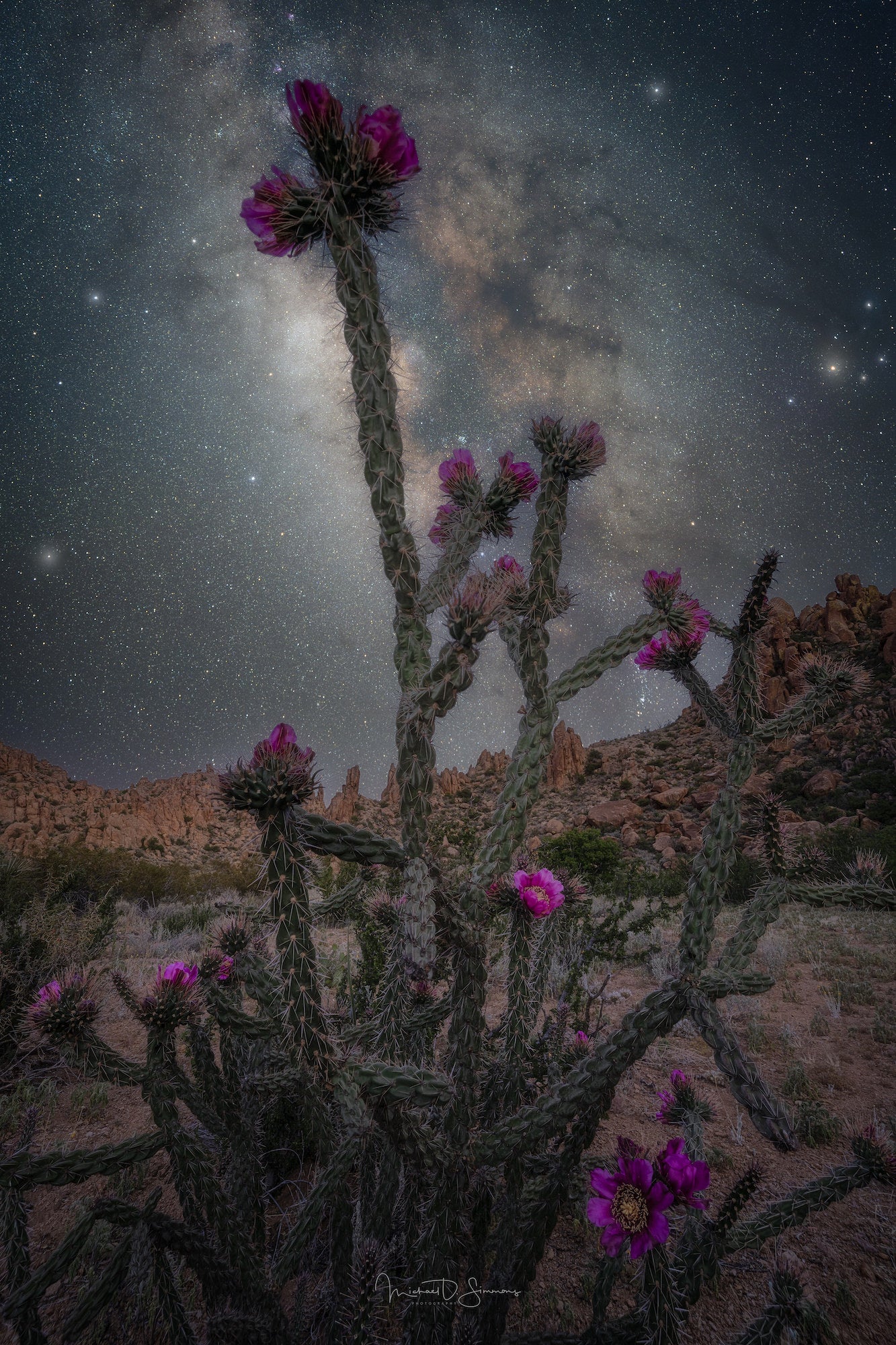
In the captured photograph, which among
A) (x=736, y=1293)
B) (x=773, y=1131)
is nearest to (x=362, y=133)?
(x=773, y=1131)

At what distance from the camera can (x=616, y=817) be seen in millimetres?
29109

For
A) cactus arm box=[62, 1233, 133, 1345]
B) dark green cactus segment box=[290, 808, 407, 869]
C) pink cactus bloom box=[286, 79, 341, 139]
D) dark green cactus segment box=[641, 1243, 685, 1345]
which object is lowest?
dark green cactus segment box=[641, 1243, 685, 1345]

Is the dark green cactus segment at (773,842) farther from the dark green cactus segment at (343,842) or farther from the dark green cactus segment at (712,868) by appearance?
the dark green cactus segment at (343,842)

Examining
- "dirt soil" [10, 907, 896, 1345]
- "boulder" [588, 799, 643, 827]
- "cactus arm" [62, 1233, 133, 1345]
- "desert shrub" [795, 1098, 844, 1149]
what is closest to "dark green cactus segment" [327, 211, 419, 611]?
"cactus arm" [62, 1233, 133, 1345]

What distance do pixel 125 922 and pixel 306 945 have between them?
35.6 feet

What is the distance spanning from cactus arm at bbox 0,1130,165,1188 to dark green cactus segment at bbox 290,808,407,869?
4.07ft

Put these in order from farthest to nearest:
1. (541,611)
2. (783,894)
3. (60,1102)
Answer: (60,1102)
(783,894)
(541,611)

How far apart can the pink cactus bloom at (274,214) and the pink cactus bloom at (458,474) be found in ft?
3.65

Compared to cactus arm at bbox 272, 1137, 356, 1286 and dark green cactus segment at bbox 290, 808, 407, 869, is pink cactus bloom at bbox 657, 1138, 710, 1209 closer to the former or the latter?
cactus arm at bbox 272, 1137, 356, 1286

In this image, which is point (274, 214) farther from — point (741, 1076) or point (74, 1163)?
point (741, 1076)

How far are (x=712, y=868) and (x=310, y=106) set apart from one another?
11.4ft

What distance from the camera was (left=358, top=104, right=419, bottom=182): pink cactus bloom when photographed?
6.07ft

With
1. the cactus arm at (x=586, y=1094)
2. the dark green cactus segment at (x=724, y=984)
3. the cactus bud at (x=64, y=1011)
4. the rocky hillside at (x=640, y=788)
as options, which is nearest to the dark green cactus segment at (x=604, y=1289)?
the cactus arm at (x=586, y=1094)

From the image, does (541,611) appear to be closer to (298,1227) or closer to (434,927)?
(434,927)
